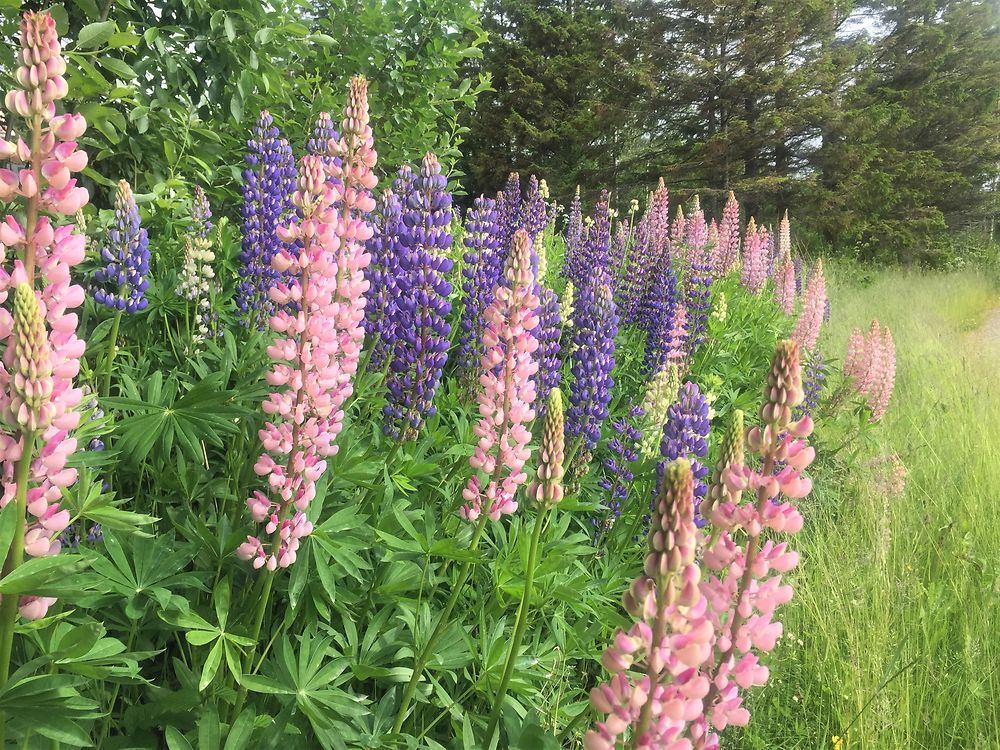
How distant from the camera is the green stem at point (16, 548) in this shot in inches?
40.8

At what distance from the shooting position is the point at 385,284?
259 cm

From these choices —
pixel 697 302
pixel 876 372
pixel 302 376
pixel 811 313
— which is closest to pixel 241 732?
pixel 302 376

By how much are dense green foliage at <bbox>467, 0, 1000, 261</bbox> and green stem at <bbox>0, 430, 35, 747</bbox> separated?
22600mm

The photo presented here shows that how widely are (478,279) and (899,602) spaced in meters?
2.39

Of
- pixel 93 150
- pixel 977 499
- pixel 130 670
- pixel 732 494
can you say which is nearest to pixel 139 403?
pixel 130 670

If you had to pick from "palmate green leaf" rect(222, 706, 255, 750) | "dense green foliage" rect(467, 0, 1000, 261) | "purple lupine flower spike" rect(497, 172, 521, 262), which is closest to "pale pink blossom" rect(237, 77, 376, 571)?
"palmate green leaf" rect(222, 706, 255, 750)

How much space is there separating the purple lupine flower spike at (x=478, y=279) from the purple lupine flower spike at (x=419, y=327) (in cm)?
57

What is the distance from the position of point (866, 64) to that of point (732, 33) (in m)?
5.96

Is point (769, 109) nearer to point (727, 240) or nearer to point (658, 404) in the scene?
point (727, 240)

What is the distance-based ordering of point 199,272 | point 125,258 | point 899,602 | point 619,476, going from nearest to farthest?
point 125,258 < point 899,602 < point 619,476 < point 199,272

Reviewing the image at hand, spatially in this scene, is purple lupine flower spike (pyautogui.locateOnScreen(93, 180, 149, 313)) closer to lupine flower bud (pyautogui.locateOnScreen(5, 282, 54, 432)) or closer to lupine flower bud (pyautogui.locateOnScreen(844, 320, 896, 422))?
lupine flower bud (pyautogui.locateOnScreen(5, 282, 54, 432))

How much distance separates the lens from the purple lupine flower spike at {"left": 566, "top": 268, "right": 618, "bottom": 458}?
2899 mm

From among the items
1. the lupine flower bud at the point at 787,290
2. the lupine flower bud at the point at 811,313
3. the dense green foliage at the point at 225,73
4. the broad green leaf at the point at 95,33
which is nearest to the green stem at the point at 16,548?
the dense green foliage at the point at 225,73

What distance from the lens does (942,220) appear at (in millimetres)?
21438
